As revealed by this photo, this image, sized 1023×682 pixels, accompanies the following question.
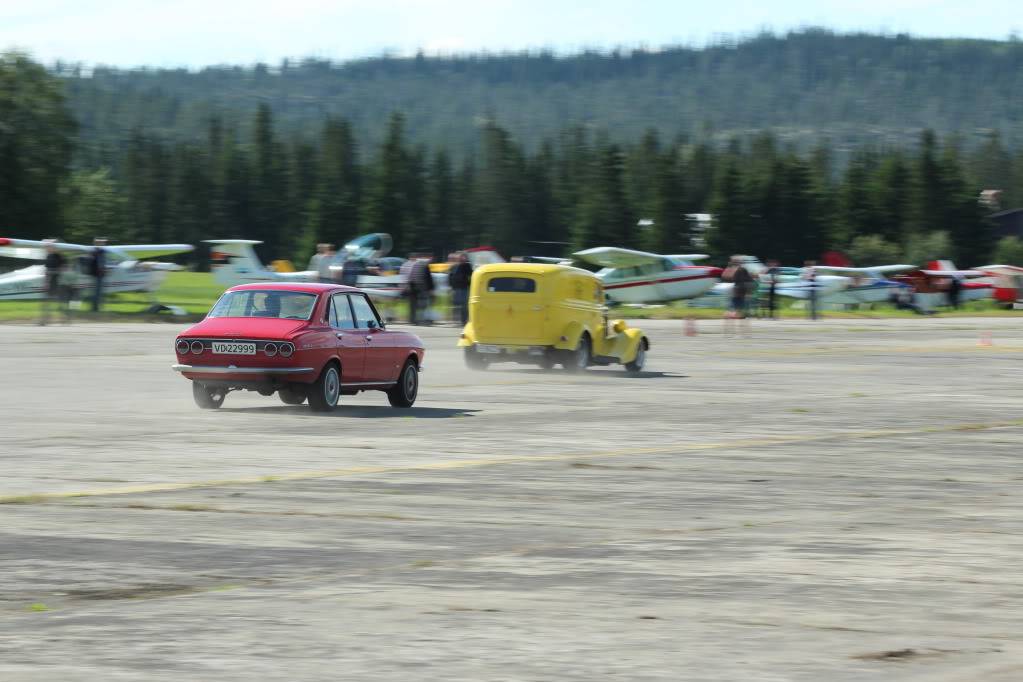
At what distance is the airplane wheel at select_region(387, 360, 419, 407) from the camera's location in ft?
62.6

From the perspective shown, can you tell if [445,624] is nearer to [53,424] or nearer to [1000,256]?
[53,424]

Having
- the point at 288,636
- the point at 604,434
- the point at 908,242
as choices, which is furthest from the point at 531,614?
the point at 908,242

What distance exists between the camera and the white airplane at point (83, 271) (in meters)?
46.9

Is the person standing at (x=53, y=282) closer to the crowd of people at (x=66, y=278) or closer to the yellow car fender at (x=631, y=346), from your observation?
the crowd of people at (x=66, y=278)

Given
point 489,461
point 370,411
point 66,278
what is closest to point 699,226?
point 66,278

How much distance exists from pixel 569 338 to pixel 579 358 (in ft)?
1.71

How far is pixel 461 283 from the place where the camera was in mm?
41000

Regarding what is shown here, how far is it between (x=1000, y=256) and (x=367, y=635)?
5989 inches

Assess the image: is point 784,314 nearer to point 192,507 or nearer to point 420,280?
point 420,280

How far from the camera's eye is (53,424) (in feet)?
51.4

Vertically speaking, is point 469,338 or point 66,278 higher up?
point 66,278

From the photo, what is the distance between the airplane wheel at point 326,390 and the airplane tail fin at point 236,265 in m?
37.6

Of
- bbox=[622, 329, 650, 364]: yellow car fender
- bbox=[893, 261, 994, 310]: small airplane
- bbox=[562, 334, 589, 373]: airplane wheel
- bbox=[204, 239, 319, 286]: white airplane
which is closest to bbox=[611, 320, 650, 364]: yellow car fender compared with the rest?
bbox=[622, 329, 650, 364]: yellow car fender

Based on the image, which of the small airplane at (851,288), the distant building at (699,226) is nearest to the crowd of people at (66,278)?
the small airplane at (851,288)
